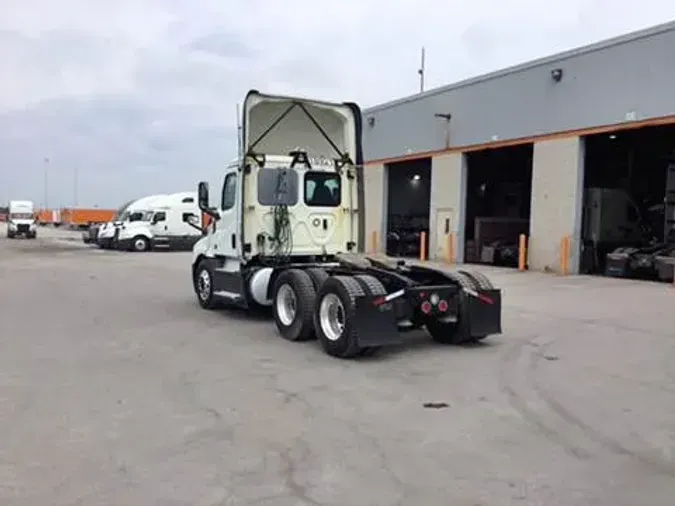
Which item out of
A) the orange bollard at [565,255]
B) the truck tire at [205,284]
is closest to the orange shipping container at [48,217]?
the orange bollard at [565,255]

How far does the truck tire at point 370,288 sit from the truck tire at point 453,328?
1.08 meters

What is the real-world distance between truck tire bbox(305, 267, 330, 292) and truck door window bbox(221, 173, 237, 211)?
218 cm

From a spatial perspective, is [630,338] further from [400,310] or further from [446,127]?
[446,127]

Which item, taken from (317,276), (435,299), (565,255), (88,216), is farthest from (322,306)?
(88,216)

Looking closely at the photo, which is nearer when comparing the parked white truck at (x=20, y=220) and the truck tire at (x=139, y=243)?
the truck tire at (x=139, y=243)

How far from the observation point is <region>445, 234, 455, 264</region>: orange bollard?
88.4 feet

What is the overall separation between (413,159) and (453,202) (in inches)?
143

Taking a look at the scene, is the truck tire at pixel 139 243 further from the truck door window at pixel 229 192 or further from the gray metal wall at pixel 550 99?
the truck door window at pixel 229 192

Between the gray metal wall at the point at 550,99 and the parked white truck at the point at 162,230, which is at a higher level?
the gray metal wall at the point at 550,99

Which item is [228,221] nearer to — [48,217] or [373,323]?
[373,323]

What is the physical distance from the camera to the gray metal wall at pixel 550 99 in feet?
64.3

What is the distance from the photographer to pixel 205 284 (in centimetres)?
1262

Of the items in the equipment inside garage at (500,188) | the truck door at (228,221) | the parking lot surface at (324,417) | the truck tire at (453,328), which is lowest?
the parking lot surface at (324,417)

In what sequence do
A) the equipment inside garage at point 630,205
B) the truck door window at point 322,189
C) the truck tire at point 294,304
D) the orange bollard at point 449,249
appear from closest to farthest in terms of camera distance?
the truck tire at point 294,304 < the truck door window at point 322,189 < the equipment inside garage at point 630,205 < the orange bollard at point 449,249
